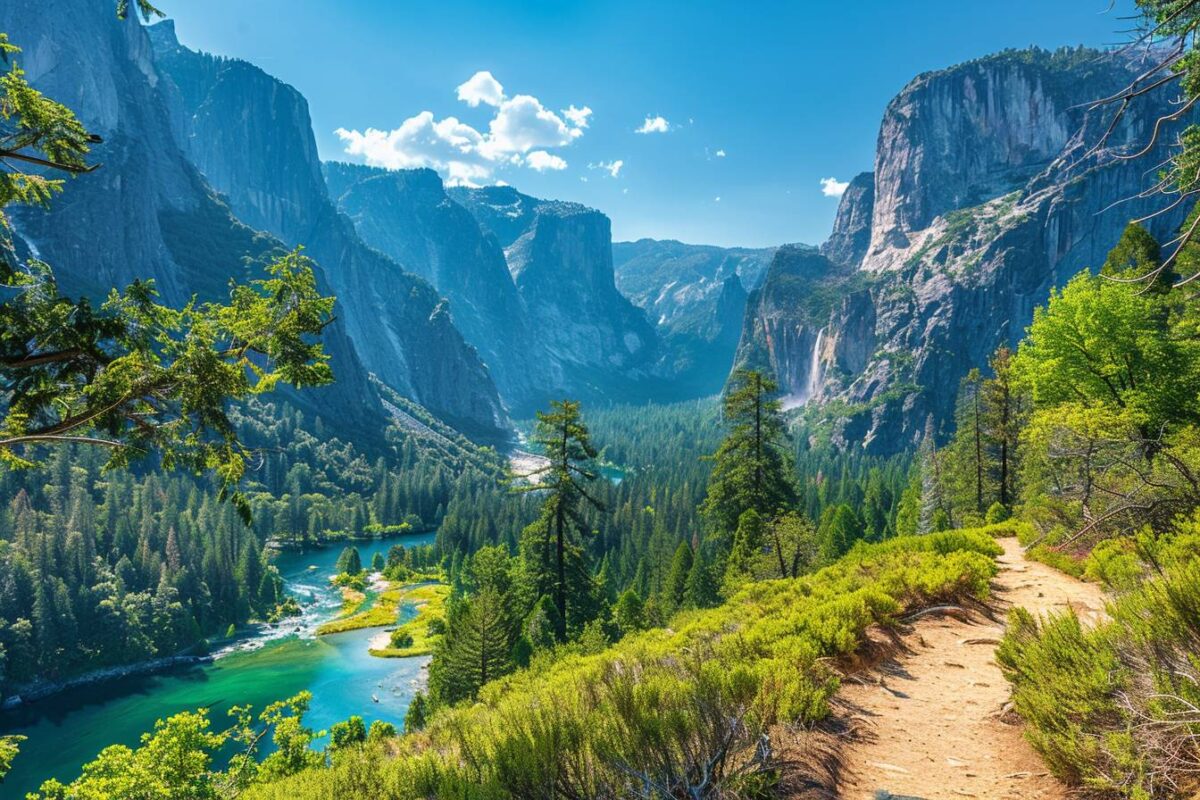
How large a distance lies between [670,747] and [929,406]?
7037 inches

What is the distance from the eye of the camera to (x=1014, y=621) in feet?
24.3

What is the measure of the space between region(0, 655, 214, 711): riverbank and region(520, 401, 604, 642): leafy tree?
167ft

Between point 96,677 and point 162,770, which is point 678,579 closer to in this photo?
point 162,770

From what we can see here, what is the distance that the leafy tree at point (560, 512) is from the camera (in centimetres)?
2472

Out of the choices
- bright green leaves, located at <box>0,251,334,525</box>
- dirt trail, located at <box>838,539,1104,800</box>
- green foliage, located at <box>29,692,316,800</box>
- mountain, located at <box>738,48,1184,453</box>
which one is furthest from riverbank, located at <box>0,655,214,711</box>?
mountain, located at <box>738,48,1184,453</box>

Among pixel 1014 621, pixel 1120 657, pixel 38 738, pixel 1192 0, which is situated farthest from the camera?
pixel 38 738

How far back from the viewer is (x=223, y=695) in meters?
49.8

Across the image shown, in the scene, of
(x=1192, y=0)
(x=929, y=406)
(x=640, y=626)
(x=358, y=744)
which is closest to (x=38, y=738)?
(x=640, y=626)

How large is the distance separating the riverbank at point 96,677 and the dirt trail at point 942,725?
69.2 meters

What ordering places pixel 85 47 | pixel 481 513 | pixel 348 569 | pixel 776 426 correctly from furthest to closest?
pixel 85 47
pixel 481 513
pixel 348 569
pixel 776 426

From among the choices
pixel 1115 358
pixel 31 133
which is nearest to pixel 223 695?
pixel 31 133

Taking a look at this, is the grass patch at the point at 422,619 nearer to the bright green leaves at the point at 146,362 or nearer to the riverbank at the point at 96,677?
the riverbank at the point at 96,677

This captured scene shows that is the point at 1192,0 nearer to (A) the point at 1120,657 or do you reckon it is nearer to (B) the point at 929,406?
(A) the point at 1120,657

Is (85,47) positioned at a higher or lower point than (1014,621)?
higher
